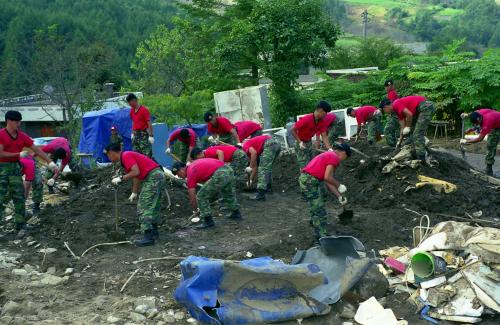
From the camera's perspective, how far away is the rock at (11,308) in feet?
20.3

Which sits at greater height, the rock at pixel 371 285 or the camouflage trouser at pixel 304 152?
the camouflage trouser at pixel 304 152

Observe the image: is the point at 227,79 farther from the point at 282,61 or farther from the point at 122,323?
the point at 122,323

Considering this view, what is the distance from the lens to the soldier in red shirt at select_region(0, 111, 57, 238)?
909 centimetres

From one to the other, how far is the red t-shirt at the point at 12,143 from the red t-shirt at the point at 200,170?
2589 millimetres

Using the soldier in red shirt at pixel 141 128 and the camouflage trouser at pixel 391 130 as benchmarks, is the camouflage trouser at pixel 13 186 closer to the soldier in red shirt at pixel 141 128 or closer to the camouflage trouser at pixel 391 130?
the soldier in red shirt at pixel 141 128

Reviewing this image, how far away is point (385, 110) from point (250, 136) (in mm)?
3010

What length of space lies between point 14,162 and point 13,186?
1.27ft

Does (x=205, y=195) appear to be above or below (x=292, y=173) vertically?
above

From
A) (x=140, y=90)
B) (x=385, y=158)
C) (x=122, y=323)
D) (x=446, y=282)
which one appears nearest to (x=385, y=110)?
(x=385, y=158)

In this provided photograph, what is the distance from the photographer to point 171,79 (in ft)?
113

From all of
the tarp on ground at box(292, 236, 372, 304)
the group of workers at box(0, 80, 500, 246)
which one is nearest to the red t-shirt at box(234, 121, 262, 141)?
the group of workers at box(0, 80, 500, 246)

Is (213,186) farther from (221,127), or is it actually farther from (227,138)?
(227,138)

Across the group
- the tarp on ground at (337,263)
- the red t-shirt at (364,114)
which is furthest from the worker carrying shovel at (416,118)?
the tarp on ground at (337,263)

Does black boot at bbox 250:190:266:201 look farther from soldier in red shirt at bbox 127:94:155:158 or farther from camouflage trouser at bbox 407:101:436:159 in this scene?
camouflage trouser at bbox 407:101:436:159
